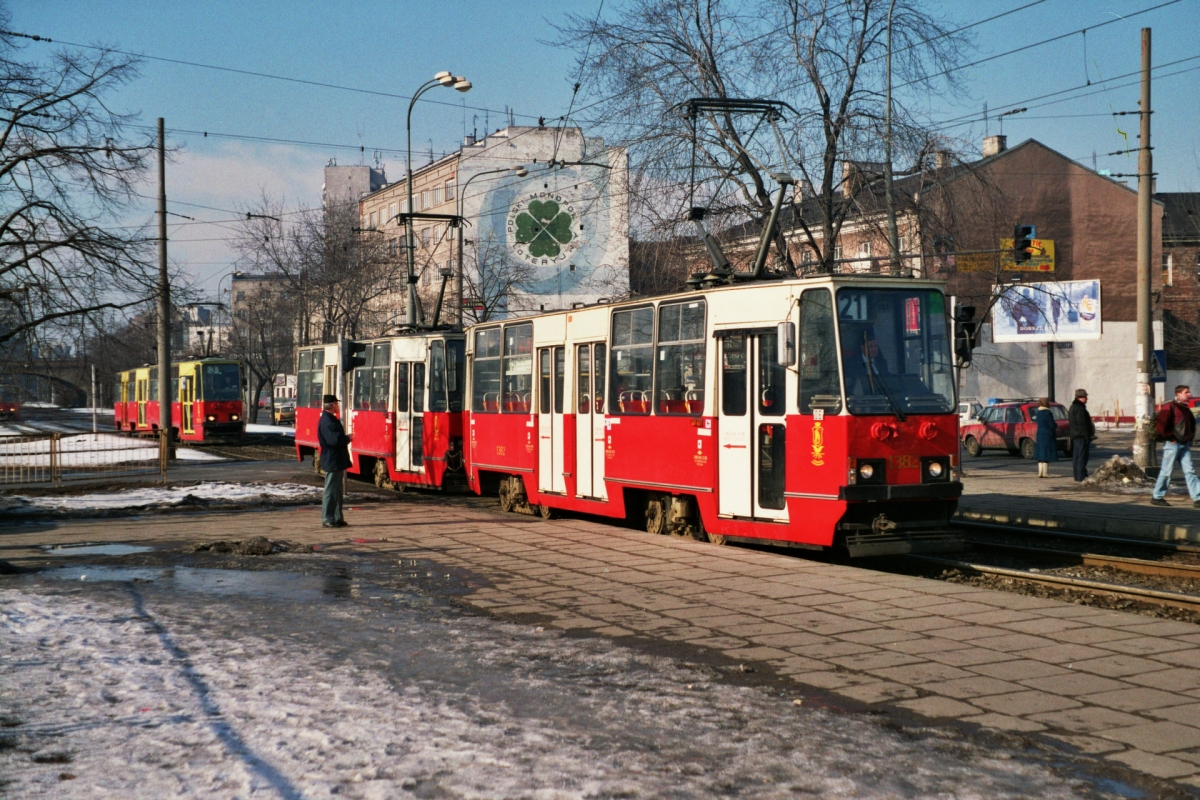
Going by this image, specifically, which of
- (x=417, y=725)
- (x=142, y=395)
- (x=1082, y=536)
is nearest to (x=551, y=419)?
(x=1082, y=536)

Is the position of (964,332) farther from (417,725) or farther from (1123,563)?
(417,725)

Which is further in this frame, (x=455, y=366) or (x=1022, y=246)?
(x=1022, y=246)

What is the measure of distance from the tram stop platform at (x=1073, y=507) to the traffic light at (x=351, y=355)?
10972mm

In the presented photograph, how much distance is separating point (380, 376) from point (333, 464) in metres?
7.49

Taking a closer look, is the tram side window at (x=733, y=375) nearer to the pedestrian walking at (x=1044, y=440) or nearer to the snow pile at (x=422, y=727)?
the snow pile at (x=422, y=727)

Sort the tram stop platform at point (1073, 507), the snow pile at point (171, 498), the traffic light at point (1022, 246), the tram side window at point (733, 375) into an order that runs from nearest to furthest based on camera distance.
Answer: the tram side window at point (733, 375)
the tram stop platform at point (1073, 507)
the snow pile at point (171, 498)
the traffic light at point (1022, 246)

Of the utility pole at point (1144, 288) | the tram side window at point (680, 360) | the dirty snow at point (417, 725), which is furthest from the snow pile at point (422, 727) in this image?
the utility pole at point (1144, 288)

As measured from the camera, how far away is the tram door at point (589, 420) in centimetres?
1548

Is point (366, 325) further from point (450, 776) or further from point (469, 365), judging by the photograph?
point (450, 776)

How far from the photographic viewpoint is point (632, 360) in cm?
1484

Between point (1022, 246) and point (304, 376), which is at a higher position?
point (1022, 246)

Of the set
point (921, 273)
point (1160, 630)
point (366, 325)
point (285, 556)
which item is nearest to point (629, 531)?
point (285, 556)

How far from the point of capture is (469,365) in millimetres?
19562

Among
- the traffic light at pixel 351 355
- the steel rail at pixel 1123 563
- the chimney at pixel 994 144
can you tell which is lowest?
the steel rail at pixel 1123 563
